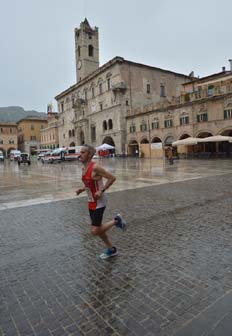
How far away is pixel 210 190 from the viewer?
8883 mm

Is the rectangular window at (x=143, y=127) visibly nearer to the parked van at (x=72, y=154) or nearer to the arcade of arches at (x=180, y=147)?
the arcade of arches at (x=180, y=147)

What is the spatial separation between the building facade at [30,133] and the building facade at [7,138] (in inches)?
91.8

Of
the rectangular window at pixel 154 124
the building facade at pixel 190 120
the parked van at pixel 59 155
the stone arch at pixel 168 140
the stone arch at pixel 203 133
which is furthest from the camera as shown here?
the parked van at pixel 59 155

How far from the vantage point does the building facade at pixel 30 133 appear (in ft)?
276

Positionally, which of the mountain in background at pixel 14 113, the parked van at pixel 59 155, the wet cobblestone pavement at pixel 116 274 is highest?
the mountain in background at pixel 14 113

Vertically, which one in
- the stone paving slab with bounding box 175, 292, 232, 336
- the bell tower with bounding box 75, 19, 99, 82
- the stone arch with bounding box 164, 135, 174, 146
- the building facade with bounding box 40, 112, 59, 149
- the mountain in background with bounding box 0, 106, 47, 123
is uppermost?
the mountain in background with bounding box 0, 106, 47, 123

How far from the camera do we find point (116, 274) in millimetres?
3244

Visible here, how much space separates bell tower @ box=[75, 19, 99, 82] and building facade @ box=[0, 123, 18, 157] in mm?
40489

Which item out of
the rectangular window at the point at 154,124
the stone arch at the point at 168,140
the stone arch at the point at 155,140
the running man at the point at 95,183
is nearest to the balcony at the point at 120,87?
the rectangular window at the point at 154,124

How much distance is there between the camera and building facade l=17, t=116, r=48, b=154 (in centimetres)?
8425

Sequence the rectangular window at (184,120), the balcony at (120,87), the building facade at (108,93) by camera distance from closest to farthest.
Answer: the rectangular window at (184,120), the balcony at (120,87), the building facade at (108,93)

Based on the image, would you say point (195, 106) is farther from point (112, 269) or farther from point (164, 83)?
point (112, 269)

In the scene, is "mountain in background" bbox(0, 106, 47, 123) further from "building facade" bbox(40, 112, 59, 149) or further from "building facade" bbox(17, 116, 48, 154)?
"building facade" bbox(40, 112, 59, 149)

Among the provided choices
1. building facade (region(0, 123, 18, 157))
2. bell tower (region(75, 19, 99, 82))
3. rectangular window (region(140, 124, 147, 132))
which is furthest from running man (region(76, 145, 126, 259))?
building facade (region(0, 123, 18, 157))
